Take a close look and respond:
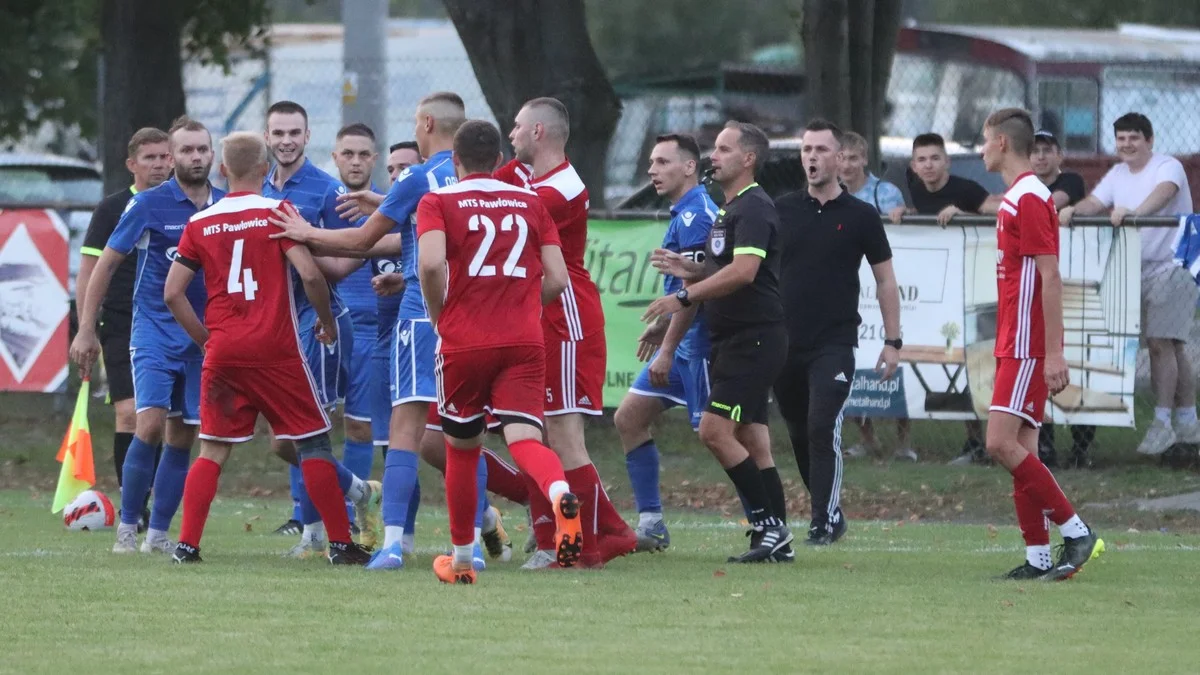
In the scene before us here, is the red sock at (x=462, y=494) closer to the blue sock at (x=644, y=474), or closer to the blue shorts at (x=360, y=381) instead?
the blue sock at (x=644, y=474)

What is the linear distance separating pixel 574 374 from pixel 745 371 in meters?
0.86

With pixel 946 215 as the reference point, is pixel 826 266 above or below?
below

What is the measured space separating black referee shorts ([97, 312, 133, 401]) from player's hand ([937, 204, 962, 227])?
578 cm

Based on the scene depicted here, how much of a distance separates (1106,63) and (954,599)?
63.6 ft

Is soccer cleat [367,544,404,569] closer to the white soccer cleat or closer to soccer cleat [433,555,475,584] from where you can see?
soccer cleat [433,555,475,584]

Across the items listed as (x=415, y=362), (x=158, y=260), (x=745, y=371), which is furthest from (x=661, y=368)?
(x=158, y=260)

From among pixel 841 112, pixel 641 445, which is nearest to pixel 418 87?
pixel 841 112

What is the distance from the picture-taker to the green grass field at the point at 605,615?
259 inches

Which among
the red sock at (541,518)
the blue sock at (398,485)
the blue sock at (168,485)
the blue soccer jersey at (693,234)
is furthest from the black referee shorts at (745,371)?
the blue sock at (168,485)

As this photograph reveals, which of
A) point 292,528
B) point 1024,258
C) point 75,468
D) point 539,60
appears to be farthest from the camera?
point 539,60

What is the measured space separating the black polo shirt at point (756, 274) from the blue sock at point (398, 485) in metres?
1.66

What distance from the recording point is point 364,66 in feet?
60.8

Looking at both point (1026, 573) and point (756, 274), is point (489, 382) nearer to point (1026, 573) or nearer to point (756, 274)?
point (756, 274)

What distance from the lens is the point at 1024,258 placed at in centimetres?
885
